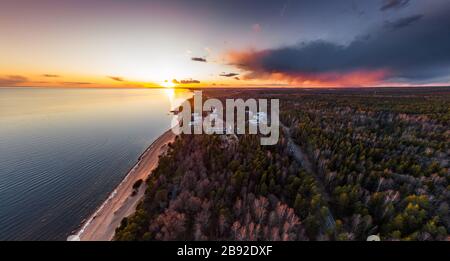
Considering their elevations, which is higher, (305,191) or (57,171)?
(305,191)

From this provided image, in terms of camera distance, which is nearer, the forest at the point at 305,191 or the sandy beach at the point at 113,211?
the forest at the point at 305,191

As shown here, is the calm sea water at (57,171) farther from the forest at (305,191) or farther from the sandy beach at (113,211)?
the forest at (305,191)

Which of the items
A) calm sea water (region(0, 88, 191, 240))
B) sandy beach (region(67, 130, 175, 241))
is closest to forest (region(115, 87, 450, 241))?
sandy beach (region(67, 130, 175, 241))

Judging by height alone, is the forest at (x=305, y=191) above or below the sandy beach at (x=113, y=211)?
above

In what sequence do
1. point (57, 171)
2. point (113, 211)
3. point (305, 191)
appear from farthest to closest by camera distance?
point (57, 171) < point (113, 211) < point (305, 191)

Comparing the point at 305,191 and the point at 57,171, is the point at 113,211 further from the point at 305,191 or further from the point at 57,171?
the point at 305,191

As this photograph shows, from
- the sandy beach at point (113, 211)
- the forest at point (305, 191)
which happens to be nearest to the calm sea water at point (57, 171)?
the sandy beach at point (113, 211)

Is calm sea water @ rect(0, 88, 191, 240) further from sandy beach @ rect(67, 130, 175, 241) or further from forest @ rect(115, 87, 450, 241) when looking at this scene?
forest @ rect(115, 87, 450, 241)

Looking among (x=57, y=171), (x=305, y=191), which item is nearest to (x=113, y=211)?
(x=57, y=171)
